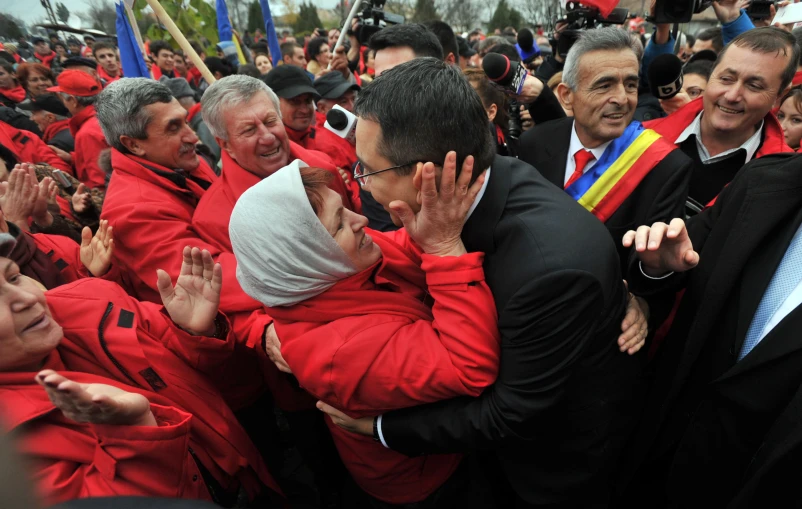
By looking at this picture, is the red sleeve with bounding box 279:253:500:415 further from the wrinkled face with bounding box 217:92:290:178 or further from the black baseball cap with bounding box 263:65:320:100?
the black baseball cap with bounding box 263:65:320:100

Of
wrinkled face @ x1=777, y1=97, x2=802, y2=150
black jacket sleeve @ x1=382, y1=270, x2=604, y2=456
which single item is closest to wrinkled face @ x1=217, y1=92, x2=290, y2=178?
black jacket sleeve @ x1=382, y1=270, x2=604, y2=456

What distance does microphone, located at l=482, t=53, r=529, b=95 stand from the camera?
264 centimetres

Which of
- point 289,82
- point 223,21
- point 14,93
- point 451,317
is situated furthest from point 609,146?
point 14,93

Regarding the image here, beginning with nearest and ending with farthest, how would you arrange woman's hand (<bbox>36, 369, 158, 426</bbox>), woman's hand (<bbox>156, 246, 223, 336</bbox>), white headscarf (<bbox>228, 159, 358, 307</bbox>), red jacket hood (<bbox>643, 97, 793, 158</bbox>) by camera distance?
woman's hand (<bbox>36, 369, 158, 426</bbox>), white headscarf (<bbox>228, 159, 358, 307</bbox>), woman's hand (<bbox>156, 246, 223, 336</bbox>), red jacket hood (<bbox>643, 97, 793, 158</bbox>)

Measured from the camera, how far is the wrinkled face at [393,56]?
3.15 meters

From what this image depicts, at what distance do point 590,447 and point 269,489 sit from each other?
1.51 m

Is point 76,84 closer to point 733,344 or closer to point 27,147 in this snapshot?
point 27,147

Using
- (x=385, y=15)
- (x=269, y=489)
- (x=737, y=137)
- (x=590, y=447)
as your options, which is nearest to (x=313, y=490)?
(x=269, y=489)

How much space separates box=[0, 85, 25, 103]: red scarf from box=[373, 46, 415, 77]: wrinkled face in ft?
22.6

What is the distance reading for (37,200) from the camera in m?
2.60

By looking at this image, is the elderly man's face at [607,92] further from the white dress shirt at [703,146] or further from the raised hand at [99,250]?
the raised hand at [99,250]

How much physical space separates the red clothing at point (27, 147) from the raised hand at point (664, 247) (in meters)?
5.18

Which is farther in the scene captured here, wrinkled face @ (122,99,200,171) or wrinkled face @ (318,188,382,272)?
wrinkled face @ (122,99,200,171)

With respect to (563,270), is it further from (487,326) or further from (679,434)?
(679,434)
